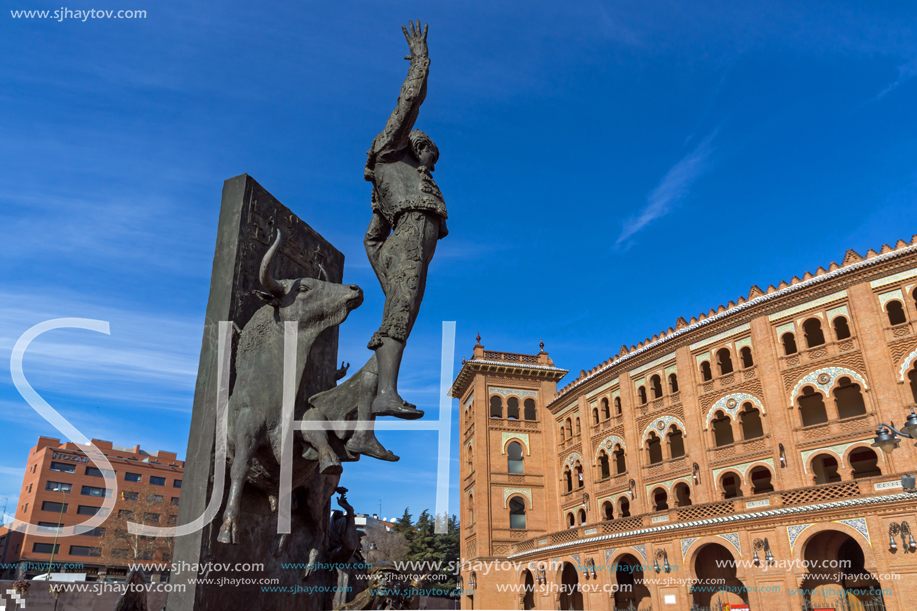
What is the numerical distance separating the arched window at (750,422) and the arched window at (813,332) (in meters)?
4.13

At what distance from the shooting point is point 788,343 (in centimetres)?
2922

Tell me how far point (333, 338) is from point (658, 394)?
111 ft

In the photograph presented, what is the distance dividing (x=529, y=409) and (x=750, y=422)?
62.7 ft

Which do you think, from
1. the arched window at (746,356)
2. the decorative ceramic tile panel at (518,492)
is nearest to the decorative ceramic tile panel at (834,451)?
the arched window at (746,356)

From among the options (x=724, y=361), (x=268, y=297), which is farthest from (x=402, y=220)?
(x=724, y=361)

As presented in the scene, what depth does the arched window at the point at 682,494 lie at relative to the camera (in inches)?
1261

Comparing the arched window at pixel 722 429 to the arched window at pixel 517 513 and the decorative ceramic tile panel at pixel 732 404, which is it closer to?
the decorative ceramic tile panel at pixel 732 404

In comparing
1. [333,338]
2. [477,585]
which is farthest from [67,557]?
[333,338]

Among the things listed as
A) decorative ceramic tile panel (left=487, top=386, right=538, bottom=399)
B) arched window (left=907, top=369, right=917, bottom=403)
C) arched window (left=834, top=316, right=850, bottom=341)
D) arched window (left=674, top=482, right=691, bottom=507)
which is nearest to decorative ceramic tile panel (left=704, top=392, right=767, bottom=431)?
arched window (left=674, top=482, right=691, bottom=507)

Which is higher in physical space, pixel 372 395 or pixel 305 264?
pixel 305 264

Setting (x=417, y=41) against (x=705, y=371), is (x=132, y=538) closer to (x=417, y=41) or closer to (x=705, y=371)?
(x=705, y=371)

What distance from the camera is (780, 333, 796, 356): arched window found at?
94.9ft

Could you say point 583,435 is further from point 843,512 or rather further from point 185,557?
point 185,557

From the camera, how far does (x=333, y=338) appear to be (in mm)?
3816
